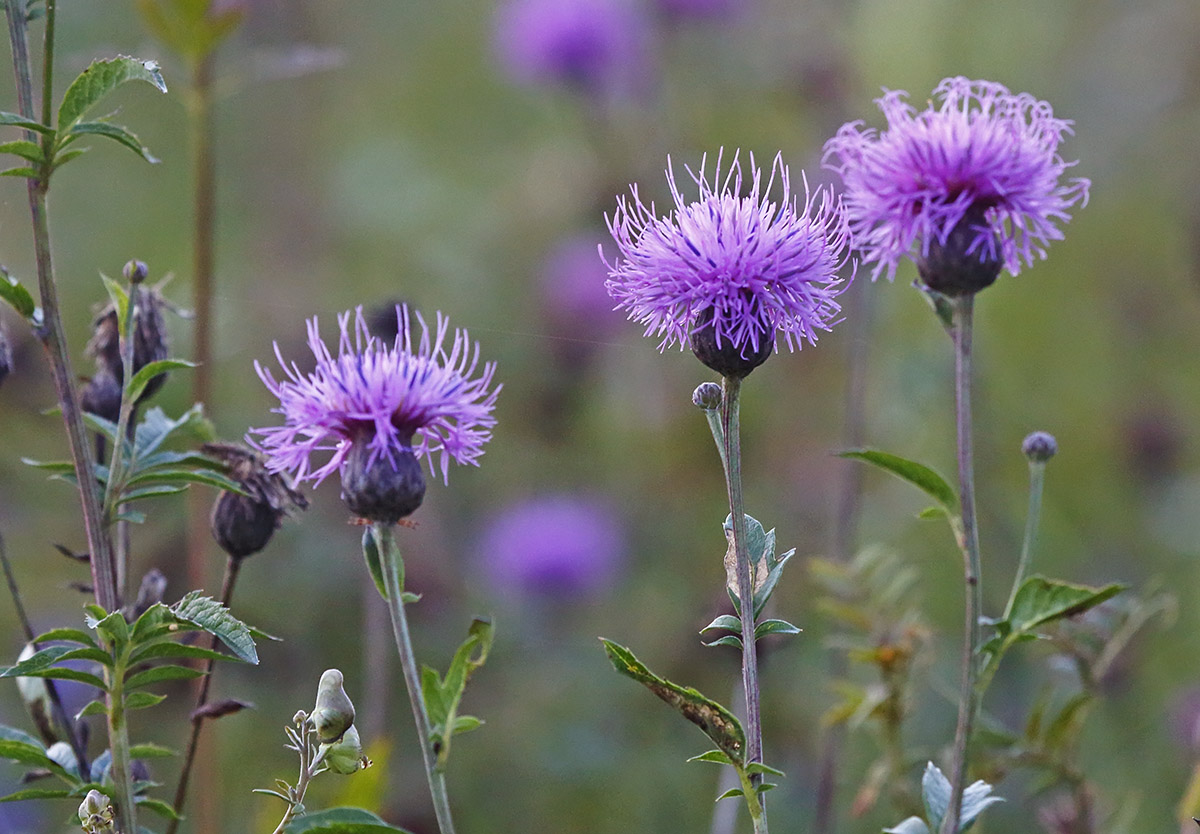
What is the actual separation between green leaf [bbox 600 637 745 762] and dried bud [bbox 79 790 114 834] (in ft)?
1.74

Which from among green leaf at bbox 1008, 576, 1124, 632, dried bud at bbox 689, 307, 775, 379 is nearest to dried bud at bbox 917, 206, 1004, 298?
dried bud at bbox 689, 307, 775, 379

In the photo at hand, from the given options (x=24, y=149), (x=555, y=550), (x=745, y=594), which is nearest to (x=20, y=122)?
(x=24, y=149)

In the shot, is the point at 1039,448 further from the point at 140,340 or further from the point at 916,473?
the point at 140,340

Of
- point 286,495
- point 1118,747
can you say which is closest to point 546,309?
point 1118,747

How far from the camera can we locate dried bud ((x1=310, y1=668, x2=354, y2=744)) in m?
1.23

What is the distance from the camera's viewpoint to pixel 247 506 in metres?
1.61

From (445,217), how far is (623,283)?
4575 mm

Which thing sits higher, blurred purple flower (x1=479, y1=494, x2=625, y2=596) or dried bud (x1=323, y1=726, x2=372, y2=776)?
dried bud (x1=323, y1=726, x2=372, y2=776)

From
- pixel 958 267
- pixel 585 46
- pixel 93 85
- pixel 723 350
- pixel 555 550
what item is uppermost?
pixel 585 46

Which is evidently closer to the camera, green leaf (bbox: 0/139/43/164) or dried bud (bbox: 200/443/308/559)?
green leaf (bbox: 0/139/43/164)

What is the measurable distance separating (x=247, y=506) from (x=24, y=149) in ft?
1.75

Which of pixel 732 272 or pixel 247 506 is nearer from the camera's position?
pixel 732 272

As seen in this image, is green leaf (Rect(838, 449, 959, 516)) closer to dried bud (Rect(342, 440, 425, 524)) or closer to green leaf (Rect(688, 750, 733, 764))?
green leaf (Rect(688, 750, 733, 764))

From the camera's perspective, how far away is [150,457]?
1.47 metres
